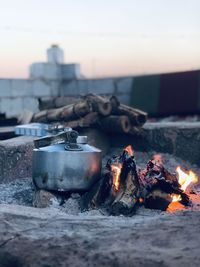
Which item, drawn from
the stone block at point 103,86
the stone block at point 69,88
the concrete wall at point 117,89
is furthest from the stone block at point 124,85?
the stone block at point 69,88

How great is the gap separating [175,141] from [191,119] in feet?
11.5

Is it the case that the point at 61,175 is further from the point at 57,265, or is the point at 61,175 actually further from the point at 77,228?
the point at 57,265

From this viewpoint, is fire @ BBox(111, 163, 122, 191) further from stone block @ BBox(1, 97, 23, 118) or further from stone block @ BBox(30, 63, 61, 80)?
stone block @ BBox(30, 63, 61, 80)

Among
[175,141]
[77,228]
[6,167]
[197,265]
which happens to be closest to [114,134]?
[175,141]

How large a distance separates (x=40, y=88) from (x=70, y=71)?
1.13m

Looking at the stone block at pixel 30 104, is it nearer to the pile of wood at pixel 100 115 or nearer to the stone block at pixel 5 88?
the stone block at pixel 5 88

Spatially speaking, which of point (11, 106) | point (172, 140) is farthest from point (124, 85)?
point (172, 140)

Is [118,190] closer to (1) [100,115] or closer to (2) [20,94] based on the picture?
(1) [100,115]

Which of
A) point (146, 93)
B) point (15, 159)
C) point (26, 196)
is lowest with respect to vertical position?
point (26, 196)

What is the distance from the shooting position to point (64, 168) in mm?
3682

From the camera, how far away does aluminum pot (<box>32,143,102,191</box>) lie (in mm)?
3682

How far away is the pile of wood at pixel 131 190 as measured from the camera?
3.63 meters

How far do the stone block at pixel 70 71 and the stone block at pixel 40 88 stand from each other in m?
0.70

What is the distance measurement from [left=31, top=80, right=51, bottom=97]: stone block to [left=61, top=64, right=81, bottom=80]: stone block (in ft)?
2.30
